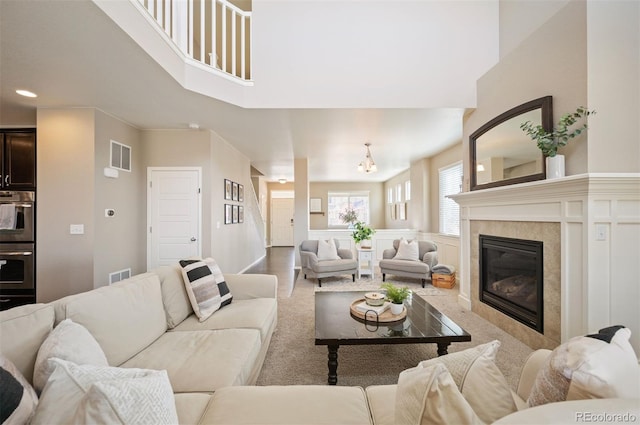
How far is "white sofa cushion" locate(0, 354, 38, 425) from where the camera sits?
0.81 m

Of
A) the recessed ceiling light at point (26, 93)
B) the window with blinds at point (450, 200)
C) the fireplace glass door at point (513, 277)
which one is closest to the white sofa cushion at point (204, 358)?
the fireplace glass door at point (513, 277)

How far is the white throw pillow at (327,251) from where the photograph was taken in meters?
5.18

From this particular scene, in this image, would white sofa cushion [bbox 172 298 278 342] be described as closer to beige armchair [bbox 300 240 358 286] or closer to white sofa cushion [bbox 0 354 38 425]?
white sofa cushion [bbox 0 354 38 425]

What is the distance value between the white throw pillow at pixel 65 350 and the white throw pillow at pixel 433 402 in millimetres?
1206

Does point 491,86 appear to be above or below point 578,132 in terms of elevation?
above

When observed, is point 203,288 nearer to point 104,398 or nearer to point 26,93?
point 104,398

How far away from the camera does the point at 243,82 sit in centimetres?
336

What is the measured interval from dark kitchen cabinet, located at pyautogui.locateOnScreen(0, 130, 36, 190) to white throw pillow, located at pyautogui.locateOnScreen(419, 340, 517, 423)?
4929mm

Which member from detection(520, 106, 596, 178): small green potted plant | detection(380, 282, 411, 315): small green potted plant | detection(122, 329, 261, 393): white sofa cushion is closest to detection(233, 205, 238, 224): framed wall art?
detection(122, 329, 261, 393): white sofa cushion

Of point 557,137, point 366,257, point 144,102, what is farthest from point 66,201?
point 557,137

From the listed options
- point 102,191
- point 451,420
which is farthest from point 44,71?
point 451,420

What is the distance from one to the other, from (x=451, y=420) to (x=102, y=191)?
170 inches

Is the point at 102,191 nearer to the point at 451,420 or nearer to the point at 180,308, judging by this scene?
the point at 180,308
